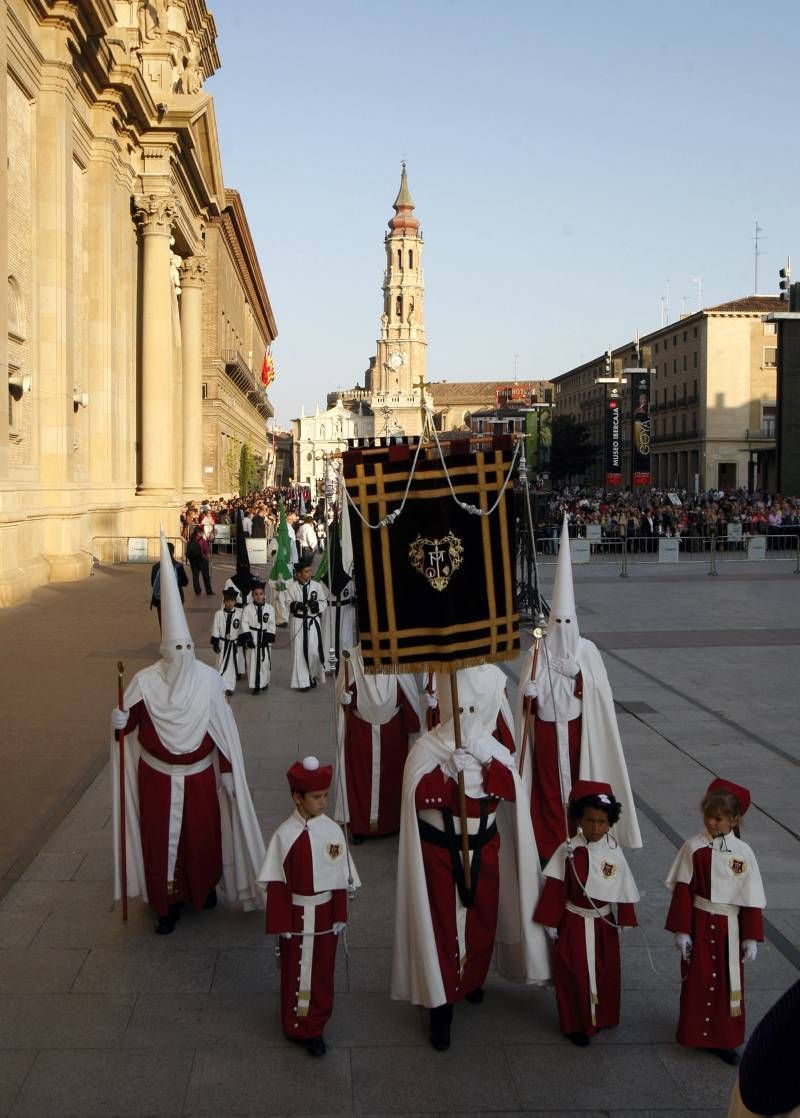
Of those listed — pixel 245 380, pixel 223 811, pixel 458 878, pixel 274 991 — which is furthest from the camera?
pixel 245 380

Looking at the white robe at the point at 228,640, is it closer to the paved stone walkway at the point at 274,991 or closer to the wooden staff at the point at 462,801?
the paved stone walkway at the point at 274,991

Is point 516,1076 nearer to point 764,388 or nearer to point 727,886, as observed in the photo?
point 727,886

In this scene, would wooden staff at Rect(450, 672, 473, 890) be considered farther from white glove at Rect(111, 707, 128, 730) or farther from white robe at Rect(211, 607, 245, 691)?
white robe at Rect(211, 607, 245, 691)

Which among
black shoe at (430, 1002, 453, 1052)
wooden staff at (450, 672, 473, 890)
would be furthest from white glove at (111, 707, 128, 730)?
black shoe at (430, 1002, 453, 1052)

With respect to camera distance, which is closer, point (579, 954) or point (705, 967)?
point (705, 967)

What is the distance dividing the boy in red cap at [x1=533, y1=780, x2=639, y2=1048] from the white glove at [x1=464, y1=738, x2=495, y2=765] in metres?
0.45

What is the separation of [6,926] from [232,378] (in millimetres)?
58509

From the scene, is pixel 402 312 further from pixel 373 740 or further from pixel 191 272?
pixel 373 740

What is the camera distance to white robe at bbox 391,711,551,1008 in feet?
16.3

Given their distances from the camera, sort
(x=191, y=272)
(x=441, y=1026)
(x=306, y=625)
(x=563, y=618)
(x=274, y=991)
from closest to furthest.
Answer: (x=441, y=1026) < (x=274, y=991) < (x=563, y=618) < (x=306, y=625) < (x=191, y=272)

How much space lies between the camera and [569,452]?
93.2 metres

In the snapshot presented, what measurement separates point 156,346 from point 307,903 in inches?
1230

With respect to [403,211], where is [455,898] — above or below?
below

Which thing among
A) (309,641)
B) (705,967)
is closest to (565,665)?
(705,967)
